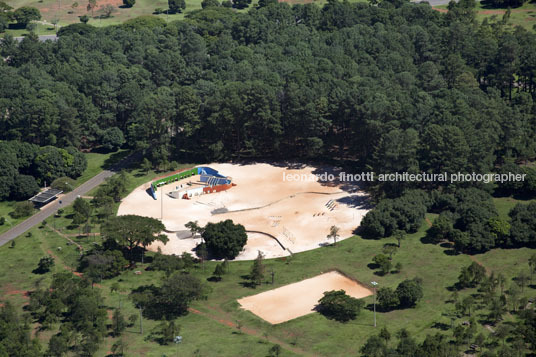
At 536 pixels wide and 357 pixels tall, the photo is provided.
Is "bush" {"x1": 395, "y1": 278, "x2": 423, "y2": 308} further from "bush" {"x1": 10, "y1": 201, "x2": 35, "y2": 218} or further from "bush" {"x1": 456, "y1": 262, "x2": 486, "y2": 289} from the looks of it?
"bush" {"x1": 10, "y1": 201, "x2": 35, "y2": 218}

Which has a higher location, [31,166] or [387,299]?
[31,166]

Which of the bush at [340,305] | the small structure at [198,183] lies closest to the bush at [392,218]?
the bush at [340,305]

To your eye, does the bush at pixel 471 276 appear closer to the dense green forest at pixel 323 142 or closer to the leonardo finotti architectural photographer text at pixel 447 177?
the dense green forest at pixel 323 142

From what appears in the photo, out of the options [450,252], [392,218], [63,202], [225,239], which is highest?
[392,218]

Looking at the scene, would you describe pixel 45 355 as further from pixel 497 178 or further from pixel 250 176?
pixel 497 178

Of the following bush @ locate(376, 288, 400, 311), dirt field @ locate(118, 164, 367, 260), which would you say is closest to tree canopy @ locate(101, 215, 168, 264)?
dirt field @ locate(118, 164, 367, 260)

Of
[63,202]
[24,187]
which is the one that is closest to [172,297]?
[63,202]

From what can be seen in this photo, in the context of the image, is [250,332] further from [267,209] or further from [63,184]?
[63,184]
